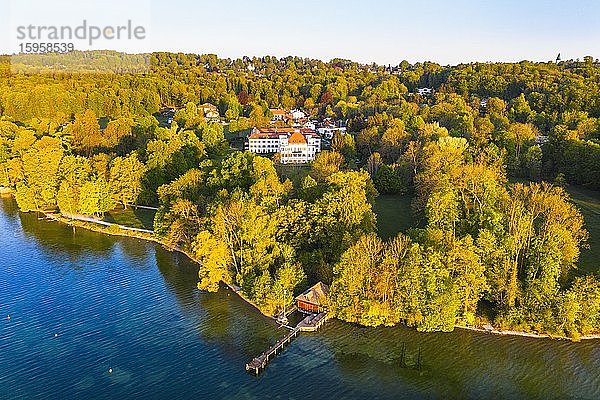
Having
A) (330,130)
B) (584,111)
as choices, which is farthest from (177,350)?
(584,111)

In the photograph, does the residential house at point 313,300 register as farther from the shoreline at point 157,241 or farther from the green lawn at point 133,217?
the green lawn at point 133,217

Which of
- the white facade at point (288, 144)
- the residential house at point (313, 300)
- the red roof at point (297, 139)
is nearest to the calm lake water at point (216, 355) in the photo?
the residential house at point (313, 300)

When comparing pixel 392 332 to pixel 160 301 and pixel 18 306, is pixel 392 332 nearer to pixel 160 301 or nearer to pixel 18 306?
pixel 160 301

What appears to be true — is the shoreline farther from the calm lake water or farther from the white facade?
the white facade

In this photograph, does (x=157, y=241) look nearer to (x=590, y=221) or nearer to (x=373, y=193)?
(x=373, y=193)

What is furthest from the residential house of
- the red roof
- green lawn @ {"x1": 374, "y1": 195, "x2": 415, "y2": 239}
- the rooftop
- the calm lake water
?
the red roof

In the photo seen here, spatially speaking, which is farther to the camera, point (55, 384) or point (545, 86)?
point (545, 86)

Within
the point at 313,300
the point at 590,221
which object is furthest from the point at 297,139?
the point at 313,300
